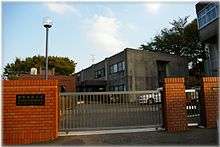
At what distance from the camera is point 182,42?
5472 centimetres

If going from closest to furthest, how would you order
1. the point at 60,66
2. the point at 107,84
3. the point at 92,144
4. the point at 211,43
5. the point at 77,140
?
the point at 92,144 → the point at 77,140 → the point at 211,43 → the point at 107,84 → the point at 60,66

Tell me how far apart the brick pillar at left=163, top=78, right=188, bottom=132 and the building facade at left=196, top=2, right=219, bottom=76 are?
60.8 ft

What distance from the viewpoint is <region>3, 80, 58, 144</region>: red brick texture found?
32.8ft

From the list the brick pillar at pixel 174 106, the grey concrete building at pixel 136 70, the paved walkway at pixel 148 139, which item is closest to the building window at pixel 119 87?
the grey concrete building at pixel 136 70

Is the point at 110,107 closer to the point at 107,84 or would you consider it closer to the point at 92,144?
the point at 92,144

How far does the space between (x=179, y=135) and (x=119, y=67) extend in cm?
3405

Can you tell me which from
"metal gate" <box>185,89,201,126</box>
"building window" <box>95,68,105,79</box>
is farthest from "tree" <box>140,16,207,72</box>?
"metal gate" <box>185,89,201,126</box>

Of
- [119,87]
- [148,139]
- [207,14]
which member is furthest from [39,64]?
[148,139]

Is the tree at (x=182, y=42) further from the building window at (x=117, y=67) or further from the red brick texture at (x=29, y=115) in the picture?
the red brick texture at (x=29, y=115)

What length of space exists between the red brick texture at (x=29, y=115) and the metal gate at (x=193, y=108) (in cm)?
490

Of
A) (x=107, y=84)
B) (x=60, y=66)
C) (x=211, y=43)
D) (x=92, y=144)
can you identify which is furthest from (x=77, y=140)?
(x=60, y=66)

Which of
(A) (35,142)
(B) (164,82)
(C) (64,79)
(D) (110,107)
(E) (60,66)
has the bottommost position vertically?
(A) (35,142)

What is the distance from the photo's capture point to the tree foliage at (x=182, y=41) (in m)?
53.3

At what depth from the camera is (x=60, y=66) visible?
207ft
